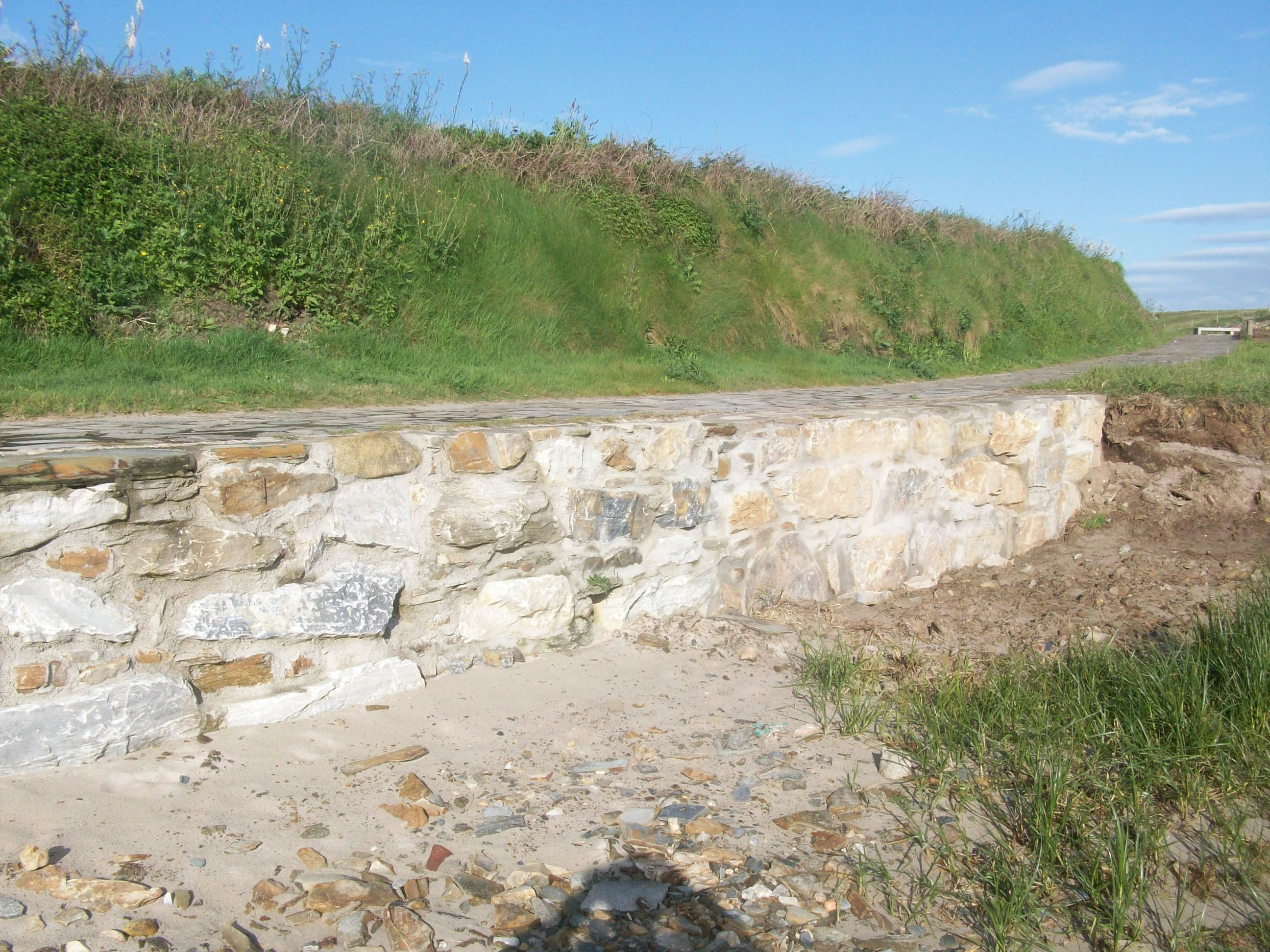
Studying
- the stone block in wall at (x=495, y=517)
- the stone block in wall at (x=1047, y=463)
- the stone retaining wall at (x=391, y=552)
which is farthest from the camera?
the stone block in wall at (x=1047, y=463)

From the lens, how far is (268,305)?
6.93 meters

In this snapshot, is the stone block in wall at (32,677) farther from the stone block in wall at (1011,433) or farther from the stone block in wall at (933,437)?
the stone block in wall at (1011,433)

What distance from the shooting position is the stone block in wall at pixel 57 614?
254 cm

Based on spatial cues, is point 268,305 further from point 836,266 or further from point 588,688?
point 836,266

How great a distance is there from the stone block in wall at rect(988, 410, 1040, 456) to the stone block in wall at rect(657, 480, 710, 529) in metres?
2.07

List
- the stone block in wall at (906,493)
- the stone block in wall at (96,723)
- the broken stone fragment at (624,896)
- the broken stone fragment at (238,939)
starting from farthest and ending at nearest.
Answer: the stone block in wall at (906,493) < the stone block in wall at (96,723) < the broken stone fragment at (624,896) < the broken stone fragment at (238,939)

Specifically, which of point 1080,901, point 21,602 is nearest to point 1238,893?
point 1080,901

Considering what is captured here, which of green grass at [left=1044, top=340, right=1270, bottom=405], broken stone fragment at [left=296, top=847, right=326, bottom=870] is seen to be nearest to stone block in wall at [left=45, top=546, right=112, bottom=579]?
broken stone fragment at [left=296, top=847, right=326, bottom=870]

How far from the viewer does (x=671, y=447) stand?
3.92 metres

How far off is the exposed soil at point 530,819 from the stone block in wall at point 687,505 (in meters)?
0.42

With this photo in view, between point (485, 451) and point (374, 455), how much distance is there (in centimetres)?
41

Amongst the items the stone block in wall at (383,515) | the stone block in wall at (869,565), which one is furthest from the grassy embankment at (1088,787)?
the stone block in wall at (383,515)

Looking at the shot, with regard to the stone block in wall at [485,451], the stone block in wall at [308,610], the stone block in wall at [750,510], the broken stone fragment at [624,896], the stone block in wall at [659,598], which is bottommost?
the broken stone fragment at [624,896]

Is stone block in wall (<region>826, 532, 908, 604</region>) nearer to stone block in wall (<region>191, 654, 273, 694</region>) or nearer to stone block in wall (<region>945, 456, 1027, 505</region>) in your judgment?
stone block in wall (<region>945, 456, 1027, 505</region>)
